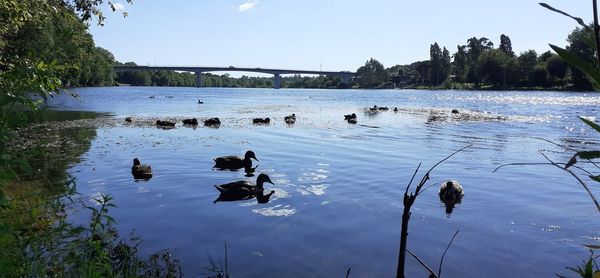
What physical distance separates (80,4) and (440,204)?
7451 millimetres

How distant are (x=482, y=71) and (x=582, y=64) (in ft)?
411

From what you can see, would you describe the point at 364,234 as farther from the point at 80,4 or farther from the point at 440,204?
the point at 80,4

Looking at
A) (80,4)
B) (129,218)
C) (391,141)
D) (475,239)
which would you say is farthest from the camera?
(391,141)

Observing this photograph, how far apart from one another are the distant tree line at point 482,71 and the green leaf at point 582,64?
76.5 m

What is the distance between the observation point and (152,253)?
698 cm

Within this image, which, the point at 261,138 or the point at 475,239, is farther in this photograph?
the point at 261,138

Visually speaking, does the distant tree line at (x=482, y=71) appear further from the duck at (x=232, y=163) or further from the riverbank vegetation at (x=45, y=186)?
the riverbank vegetation at (x=45, y=186)

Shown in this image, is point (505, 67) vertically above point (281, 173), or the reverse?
point (505, 67)

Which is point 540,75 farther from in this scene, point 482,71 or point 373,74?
point 373,74

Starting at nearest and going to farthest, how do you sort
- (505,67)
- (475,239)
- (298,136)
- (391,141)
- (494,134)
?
1. (475,239)
2. (391,141)
3. (298,136)
4. (494,134)
5. (505,67)

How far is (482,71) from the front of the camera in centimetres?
11781

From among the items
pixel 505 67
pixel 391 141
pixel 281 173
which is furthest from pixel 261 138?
pixel 505 67

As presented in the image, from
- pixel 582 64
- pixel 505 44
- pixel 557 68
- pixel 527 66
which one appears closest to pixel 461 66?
pixel 505 44

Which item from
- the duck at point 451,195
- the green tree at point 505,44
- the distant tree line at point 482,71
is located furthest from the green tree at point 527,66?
the duck at point 451,195
